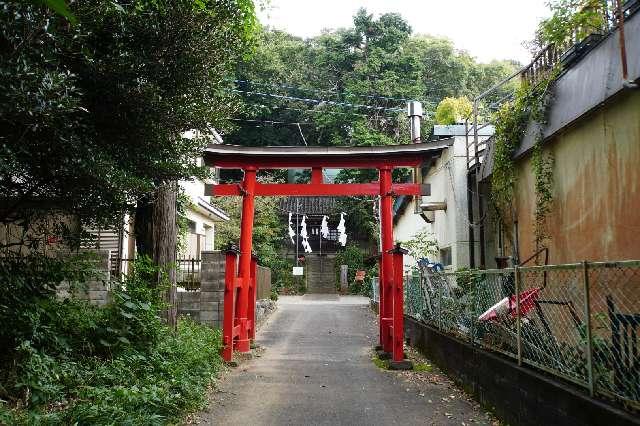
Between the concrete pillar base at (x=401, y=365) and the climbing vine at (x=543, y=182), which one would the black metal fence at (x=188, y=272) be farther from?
the climbing vine at (x=543, y=182)

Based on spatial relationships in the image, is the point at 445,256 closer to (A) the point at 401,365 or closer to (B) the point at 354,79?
(A) the point at 401,365

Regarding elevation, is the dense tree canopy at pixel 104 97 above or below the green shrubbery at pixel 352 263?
above

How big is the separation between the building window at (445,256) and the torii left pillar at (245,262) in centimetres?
612

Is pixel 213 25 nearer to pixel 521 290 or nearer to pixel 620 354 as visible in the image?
pixel 521 290

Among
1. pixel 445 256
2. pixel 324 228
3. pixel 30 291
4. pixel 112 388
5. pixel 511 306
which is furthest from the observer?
pixel 324 228

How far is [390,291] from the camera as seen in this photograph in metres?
10.4

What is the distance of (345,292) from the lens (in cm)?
3638

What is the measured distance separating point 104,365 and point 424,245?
487 inches

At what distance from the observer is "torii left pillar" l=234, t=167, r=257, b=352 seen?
10.7 m

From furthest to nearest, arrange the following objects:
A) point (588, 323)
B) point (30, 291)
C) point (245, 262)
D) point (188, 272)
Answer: point (188, 272), point (245, 262), point (30, 291), point (588, 323)

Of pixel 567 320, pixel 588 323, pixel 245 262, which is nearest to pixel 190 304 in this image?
pixel 245 262

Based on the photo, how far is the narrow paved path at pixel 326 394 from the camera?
19.6 ft

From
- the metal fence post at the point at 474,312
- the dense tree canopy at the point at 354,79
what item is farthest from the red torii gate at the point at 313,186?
the dense tree canopy at the point at 354,79

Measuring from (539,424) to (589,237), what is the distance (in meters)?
3.67
